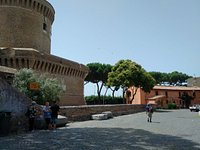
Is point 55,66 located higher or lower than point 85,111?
higher

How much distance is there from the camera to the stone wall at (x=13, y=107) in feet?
40.4

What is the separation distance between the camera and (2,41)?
28.5m

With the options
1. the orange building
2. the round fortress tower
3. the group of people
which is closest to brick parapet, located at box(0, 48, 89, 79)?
the round fortress tower

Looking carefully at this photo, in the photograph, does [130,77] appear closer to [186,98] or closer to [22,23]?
[22,23]

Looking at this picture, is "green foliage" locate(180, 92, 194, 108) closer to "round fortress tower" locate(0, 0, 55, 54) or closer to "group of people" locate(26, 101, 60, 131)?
"round fortress tower" locate(0, 0, 55, 54)

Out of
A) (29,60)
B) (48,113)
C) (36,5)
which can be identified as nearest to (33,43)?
(36,5)

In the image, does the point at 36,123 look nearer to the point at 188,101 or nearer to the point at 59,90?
the point at 59,90

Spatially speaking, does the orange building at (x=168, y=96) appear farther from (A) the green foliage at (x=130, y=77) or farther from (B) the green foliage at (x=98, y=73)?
(A) the green foliage at (x=130, y=77)

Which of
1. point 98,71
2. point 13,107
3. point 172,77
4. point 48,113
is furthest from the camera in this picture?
point 172,77

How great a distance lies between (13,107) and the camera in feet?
42.0

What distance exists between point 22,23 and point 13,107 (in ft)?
60.9

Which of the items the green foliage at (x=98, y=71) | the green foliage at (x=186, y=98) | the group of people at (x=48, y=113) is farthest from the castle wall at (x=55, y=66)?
the green foliage at (x=186, y=98)

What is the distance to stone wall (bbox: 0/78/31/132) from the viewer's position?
1232 centimetres

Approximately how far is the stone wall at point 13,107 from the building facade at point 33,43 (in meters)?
11.7
